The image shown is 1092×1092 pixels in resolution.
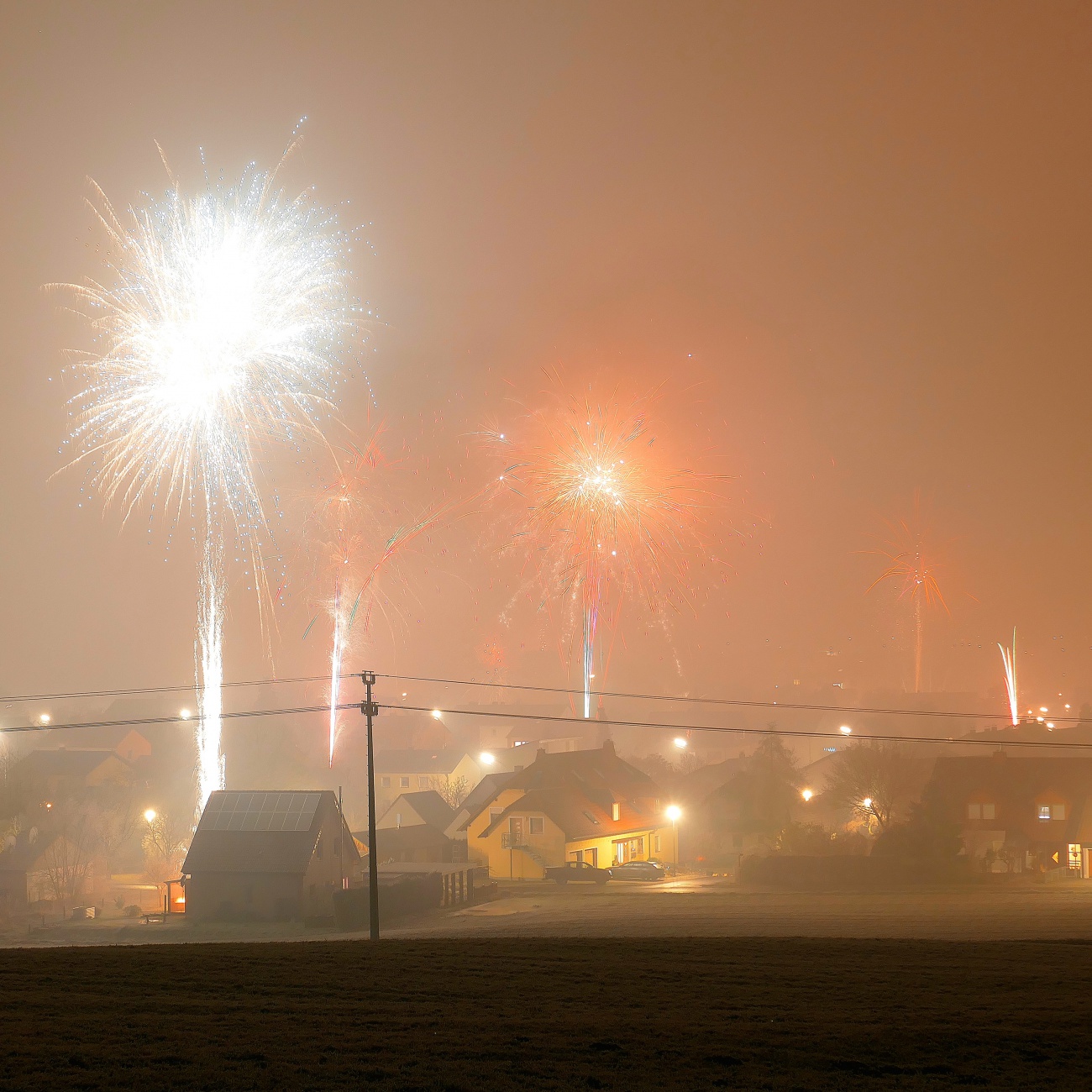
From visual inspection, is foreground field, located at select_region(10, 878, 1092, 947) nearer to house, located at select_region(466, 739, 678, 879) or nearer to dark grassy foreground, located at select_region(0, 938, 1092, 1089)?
house, located at select_region(466, 739, 678, 879)

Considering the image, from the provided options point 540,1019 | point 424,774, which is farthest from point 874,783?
point 424,774

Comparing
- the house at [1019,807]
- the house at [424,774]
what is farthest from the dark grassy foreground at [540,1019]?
the house at [424,774]

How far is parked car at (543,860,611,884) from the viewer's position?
56.0m

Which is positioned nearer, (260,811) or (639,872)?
(260,811)

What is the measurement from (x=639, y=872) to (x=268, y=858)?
20.9 m

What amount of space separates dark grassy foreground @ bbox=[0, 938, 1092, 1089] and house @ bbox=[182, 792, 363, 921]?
2490cm

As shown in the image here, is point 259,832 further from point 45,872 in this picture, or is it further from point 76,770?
point 76,770

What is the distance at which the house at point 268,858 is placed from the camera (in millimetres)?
46656

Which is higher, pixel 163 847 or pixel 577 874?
pixel 163 847

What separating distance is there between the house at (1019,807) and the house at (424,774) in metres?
50.8

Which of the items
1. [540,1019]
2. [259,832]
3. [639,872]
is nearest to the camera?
[540,1019]

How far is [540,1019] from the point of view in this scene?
1523 centimetres

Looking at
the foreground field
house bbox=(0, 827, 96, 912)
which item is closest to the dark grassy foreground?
the foreground field

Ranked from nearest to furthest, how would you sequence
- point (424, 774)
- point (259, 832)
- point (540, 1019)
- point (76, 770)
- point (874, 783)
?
point (540, 1019) < point (259, 832) < point (874, 783) < point (76, 770) < point (424, 774)
